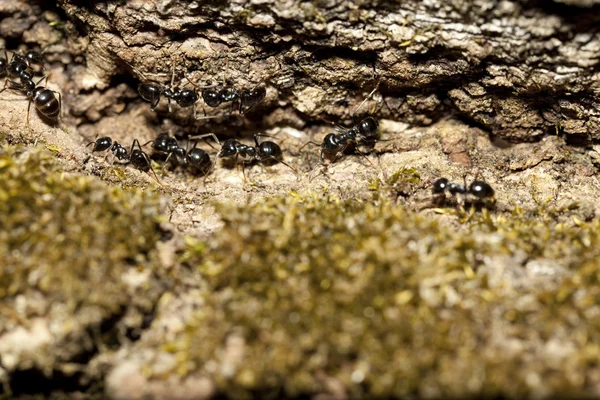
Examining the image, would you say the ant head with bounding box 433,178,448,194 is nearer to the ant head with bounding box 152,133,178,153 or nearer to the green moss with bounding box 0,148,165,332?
the green moss with bounding box 0,148,165,332

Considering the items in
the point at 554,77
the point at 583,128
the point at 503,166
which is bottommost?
the point at 503,166

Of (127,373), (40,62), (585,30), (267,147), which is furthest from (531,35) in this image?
(40,62)

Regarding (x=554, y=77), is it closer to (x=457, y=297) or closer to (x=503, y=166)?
(x=503, y=166)

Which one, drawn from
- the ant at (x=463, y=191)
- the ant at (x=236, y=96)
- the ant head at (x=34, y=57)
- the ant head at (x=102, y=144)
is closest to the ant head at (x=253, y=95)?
the ant at (x=236, y=96)

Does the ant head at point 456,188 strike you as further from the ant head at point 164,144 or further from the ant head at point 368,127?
the ant head at point 164,144

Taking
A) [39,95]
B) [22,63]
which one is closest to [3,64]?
[22,63]

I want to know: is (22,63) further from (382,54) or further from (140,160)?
(382,54)

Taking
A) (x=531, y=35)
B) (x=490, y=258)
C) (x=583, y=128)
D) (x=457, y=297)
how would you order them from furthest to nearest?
1. (x=583, y=128)
2. (x=531, y=35)
3. (x=490, y=258)
4. (x=457, y=297)
